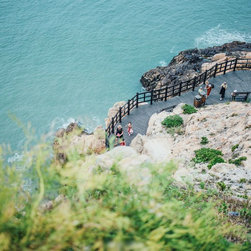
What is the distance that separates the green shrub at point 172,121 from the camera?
16.4 metres

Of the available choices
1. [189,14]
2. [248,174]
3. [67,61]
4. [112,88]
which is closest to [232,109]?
[248,174]

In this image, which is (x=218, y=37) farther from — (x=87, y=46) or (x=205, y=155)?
(x=205, y=155)

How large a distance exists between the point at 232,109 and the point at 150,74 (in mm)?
17093

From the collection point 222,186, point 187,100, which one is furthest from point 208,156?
point 187,100

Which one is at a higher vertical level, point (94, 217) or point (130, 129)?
point (94, 217)

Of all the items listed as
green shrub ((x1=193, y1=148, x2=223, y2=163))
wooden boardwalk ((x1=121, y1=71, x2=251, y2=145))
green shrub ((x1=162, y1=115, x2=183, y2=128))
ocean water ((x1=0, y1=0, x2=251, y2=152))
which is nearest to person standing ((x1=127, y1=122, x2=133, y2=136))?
wooden boardwalk ((x1=121, y1=71, x2=251, y2=145))

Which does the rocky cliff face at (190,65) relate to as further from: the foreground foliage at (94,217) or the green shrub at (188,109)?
the foreground foliage at (94,217)

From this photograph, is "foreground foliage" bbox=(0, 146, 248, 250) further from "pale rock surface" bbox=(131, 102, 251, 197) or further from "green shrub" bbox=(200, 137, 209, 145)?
"green shrub" bbox=(200, 137, 209, 145)

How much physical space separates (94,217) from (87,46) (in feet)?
124

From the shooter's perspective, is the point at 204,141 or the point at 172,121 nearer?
the point at 204,141

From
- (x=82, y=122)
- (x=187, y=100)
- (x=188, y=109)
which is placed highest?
(x=187, y=100)

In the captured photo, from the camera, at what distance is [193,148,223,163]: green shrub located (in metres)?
12.5

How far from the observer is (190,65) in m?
28.3

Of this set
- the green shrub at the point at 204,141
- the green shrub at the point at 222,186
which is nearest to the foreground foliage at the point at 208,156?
the green shrub at the point at 204,141
